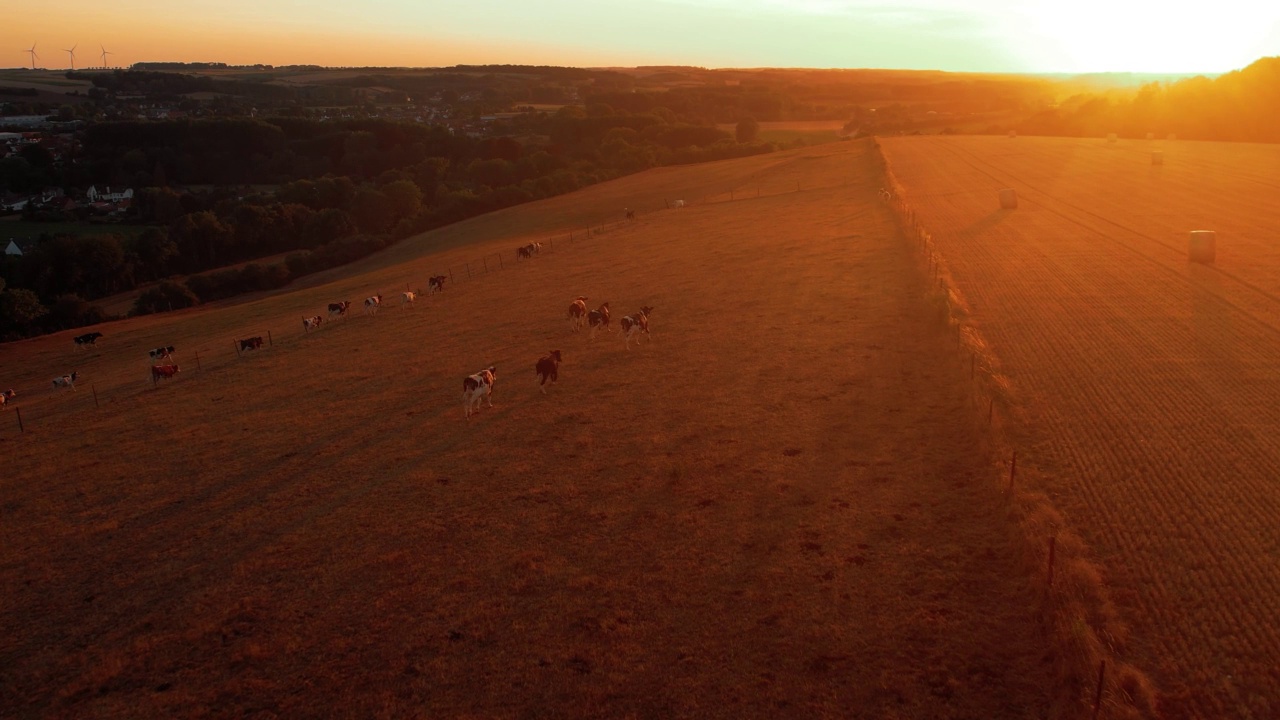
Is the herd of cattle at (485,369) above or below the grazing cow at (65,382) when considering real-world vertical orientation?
above

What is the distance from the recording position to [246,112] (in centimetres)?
15638

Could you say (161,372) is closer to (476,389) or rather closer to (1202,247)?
(476,389)

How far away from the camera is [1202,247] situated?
104 feet

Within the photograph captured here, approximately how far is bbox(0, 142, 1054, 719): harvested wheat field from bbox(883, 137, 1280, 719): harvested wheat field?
58.8 inches

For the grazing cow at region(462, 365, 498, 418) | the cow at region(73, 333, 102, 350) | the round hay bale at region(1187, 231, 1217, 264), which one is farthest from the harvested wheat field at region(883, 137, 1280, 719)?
the cow at region(73, 333, 102, 350)

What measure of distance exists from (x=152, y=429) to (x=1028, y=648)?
21.9 metres

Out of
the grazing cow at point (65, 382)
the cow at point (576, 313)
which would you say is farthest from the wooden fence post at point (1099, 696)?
the grazing cow at point (65, 382)

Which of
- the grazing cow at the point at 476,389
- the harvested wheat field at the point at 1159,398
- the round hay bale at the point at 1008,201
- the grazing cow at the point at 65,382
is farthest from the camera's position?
the round hay bale at the point at 1008,201

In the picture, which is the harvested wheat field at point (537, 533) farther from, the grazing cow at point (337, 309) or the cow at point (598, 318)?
the grazing cow at point (337, 309)

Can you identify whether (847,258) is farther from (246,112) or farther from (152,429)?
(246,112)

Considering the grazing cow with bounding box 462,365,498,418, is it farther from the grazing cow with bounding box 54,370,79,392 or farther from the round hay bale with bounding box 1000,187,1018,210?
the round hay bale with bounding box 1000,187,1018,210

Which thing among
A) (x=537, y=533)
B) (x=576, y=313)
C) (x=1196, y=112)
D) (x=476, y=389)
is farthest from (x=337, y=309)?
(x=1196, y=112)

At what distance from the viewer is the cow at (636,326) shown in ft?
86.0

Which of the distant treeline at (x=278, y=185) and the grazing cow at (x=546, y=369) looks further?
the distant treeline at (x=278, y=185)
